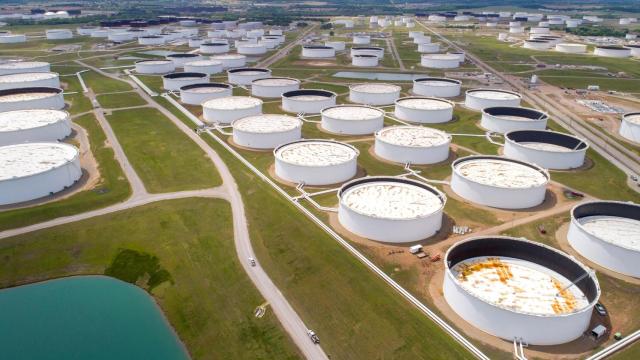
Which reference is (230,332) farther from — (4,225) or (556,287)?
(4,225)

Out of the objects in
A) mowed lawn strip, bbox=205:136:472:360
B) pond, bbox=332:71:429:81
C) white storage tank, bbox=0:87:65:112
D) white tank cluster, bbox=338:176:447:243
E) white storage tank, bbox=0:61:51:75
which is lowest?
mowed lawn strip, bbox=205:136:472:360

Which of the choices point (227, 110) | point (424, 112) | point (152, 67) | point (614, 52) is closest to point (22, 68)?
point (152, 67)

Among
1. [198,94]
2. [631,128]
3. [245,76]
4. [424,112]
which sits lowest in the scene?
[631,128]

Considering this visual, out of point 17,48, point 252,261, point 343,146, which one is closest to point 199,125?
point 343,146

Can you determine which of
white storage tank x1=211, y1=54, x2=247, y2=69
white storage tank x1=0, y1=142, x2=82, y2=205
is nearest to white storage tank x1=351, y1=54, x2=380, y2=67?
white storage tank x1=211, y1=54, x2=247, y2=69

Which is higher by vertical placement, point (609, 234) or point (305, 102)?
point (305, 102)

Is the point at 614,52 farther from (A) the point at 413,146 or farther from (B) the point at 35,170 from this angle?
(B) the point at 35,170

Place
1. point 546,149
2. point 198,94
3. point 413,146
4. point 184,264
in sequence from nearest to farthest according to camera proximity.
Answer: point 184,264 < point 413,146 < point 546,149 < point 198,94

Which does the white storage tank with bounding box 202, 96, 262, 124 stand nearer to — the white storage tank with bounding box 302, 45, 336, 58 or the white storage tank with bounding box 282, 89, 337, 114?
the white storage tank with bounding box 282, 89, 337, 114
